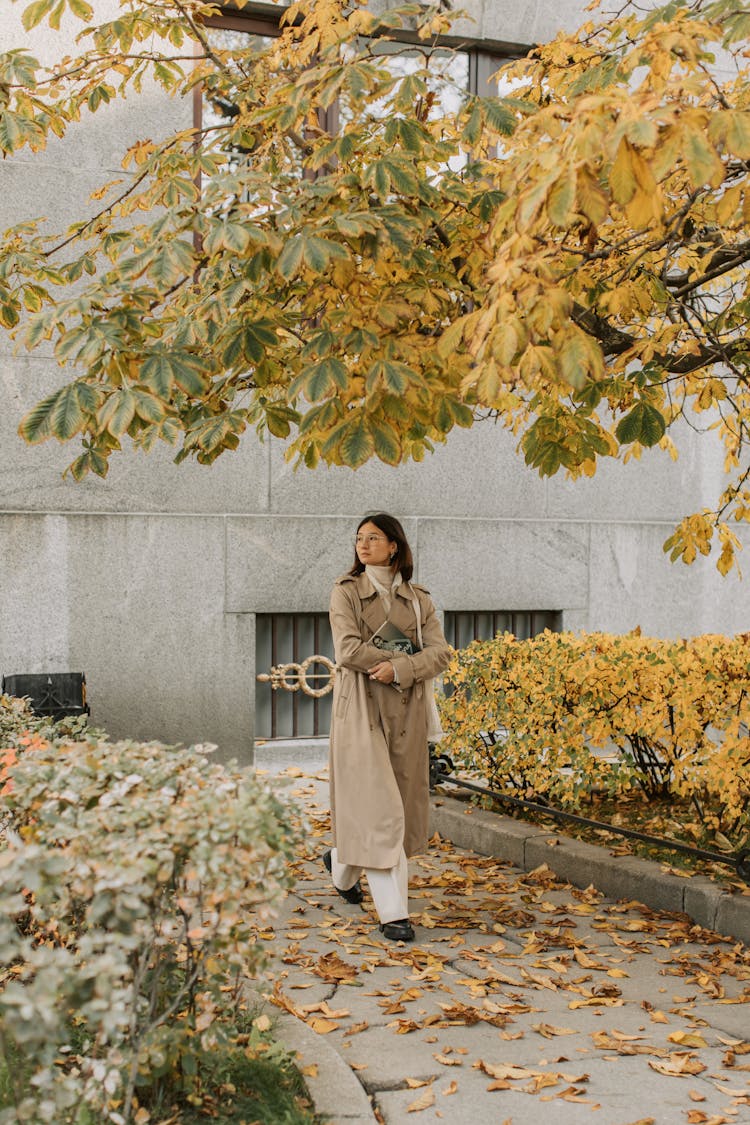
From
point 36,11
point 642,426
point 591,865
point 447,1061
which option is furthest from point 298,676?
point 447,1061

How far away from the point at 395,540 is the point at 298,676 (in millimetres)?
4359

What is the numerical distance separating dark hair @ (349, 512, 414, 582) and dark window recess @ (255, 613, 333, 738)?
14.0 ft

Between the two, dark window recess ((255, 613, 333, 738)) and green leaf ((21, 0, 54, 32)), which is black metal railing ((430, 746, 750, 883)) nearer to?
dark window recess ((255, 613, 333, 738))

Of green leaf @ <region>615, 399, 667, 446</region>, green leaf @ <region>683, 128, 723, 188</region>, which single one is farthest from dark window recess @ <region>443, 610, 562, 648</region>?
green leaf @ <region>683, 128, 723, 188</region>

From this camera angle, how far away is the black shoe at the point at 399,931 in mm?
6039

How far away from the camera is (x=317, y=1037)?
439cm

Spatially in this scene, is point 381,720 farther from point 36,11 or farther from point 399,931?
point 36,11

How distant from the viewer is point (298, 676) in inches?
420

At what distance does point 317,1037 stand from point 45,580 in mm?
6098

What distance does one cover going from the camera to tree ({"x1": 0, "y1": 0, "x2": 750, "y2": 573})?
12.2 ft

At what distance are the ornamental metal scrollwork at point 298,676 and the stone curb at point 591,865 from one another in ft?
6.84

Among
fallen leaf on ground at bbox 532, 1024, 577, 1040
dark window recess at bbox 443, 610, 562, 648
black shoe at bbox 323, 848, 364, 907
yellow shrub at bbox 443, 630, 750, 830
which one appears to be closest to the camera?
fallen leaf on ground at bbox 532, 1024, 577, 1040

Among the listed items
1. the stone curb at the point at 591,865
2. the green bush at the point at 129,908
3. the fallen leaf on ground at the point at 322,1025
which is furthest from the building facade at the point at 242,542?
the green bush at the point at 129,908

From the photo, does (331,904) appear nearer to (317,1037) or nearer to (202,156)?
(317,1037)
